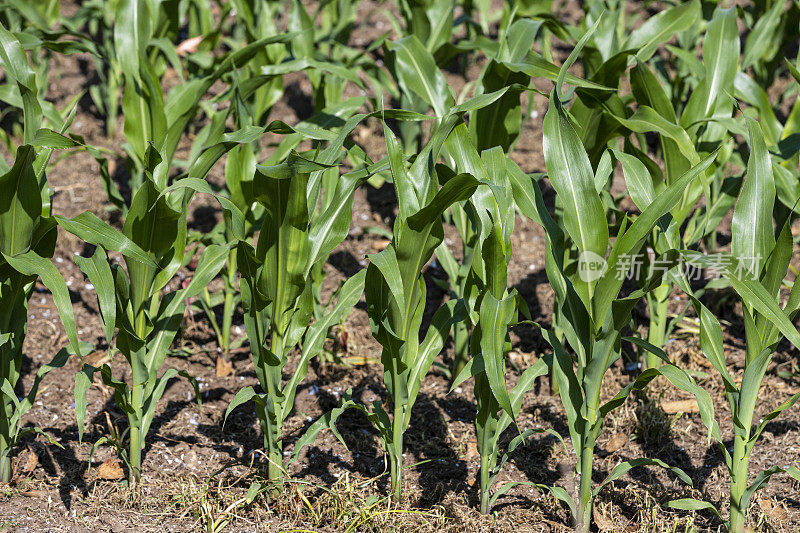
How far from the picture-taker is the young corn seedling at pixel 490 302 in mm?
2068

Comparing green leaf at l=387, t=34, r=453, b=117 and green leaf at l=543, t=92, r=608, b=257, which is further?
green leaf at l=387, t=34, r=453, b=117

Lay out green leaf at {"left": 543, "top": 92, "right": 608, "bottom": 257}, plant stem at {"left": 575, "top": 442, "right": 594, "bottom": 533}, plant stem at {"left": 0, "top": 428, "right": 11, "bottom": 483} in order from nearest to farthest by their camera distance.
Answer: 1. green leaf at {"left": 543, "top": 92, "right": 608, "bottom": 257}
2. plant stem at {"left": 575, "top": 442, "right": 594, "bottom": 533}
3. plant stem at {"left": 0, "top": 428, "right": 11, "bottom": 483}

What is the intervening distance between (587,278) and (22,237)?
4.95ft

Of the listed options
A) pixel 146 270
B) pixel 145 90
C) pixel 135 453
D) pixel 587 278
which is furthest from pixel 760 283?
pixel 145 90

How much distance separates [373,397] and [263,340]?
789 millimetres

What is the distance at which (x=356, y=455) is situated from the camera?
2793 mm

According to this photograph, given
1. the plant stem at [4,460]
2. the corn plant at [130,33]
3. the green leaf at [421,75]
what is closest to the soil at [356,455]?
the plant stem at [4,460]

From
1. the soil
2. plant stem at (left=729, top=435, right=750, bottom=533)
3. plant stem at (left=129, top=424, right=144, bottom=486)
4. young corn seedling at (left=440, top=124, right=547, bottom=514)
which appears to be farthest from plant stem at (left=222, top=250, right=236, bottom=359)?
plant stem at (left=729, top=435, right=750, bottom=533)

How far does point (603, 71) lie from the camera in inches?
109

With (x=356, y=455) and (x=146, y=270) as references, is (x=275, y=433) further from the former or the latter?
(x=146, y=270)

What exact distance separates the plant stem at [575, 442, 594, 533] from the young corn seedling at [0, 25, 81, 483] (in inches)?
54.0

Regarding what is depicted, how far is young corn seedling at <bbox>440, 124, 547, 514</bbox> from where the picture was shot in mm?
2068

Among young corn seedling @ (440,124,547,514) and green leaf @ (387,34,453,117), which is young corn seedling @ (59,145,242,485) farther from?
green leaf @ (387,34,453,117)

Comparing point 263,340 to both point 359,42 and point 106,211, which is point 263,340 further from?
point 359,42
